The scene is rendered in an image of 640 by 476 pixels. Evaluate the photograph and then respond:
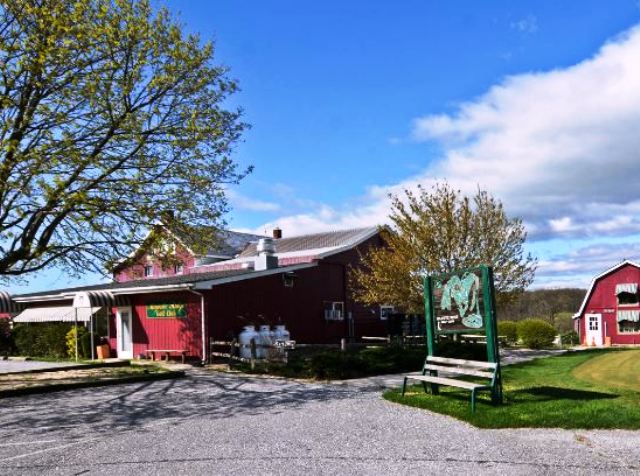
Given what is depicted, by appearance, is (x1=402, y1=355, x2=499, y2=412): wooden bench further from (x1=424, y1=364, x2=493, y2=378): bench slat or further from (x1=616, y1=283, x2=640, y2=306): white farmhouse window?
(x1=616, y1=283, x2=640, y2=306): white farmhouse window

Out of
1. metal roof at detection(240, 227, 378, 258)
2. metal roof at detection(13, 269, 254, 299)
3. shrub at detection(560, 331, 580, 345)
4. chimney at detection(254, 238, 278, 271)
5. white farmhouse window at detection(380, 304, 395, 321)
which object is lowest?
shrub at detection(560, 331, 580, 345)

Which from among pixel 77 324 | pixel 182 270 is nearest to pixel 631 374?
pixel 77 324

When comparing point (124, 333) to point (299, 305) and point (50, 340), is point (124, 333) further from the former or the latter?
point (299, 305)

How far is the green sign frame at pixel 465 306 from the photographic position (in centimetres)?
1188

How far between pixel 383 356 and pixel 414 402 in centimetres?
818

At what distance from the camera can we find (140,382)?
17.2m

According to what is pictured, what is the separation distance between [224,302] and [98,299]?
5844mm

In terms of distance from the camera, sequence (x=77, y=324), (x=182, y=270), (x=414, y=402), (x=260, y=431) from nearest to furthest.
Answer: (x=260, y=431) → (x=414, y=402) → (x=77, y=324) → (x=182, y=270)

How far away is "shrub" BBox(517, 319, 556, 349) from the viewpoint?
116 feet

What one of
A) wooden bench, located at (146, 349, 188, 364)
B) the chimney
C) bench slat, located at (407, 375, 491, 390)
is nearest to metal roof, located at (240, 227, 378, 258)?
the chimney

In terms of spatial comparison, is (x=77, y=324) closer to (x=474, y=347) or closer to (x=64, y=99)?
(x=64, y=99)

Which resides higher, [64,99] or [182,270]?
[64,99]

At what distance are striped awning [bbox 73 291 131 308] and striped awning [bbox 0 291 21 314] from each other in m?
8.45

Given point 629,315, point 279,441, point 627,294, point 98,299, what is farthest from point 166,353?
point 627,294
